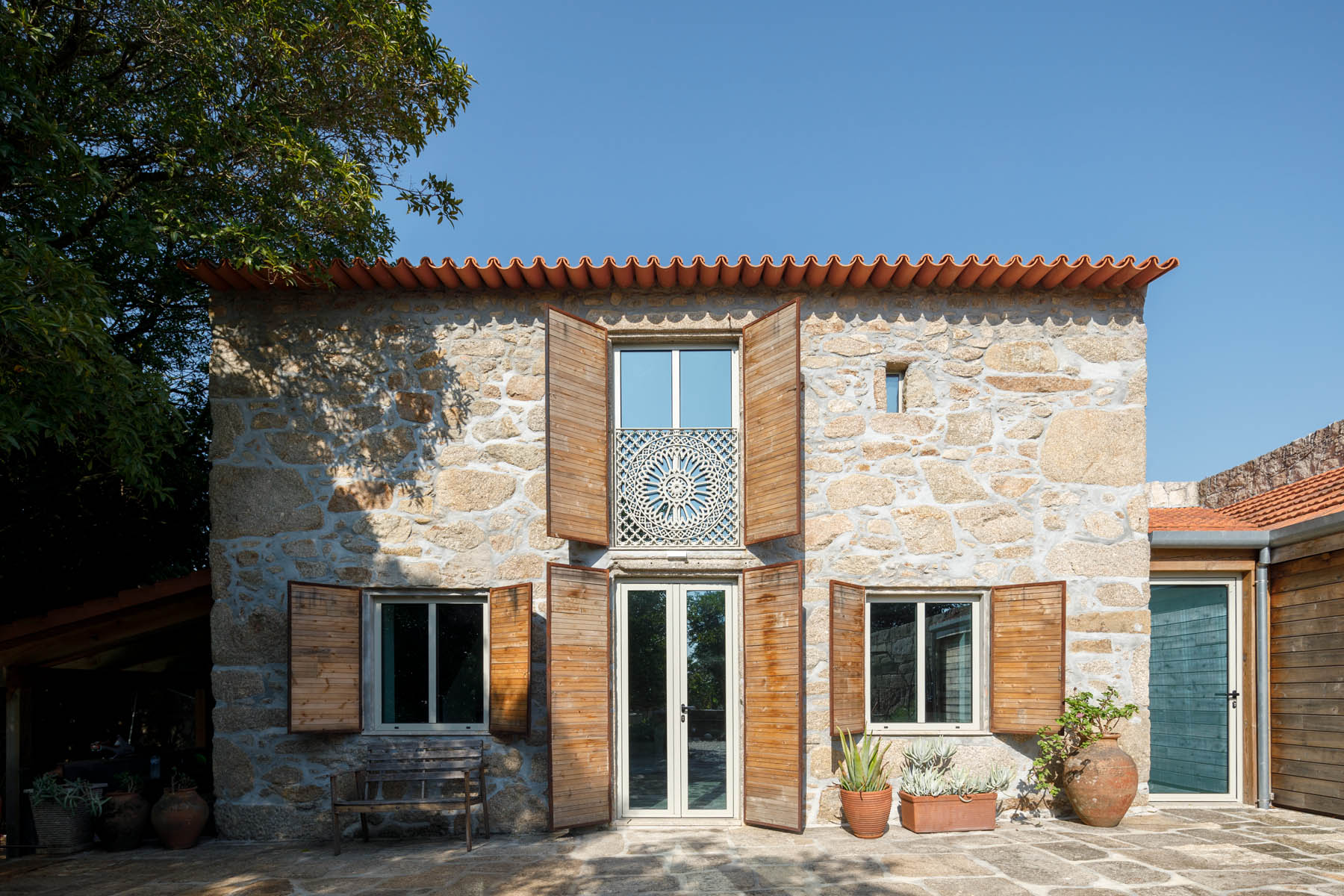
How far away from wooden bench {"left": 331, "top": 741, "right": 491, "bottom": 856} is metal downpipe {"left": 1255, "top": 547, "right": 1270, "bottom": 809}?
21.3 ft

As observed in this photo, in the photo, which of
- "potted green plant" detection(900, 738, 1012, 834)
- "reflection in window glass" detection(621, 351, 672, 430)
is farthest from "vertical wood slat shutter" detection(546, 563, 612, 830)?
"potted green plant" detection(900, 738, 1012, 834)

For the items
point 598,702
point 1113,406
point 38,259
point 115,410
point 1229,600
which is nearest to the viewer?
point 38,259

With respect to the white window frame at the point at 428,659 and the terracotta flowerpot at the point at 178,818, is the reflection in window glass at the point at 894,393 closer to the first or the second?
the white window frame at the point at 428,659

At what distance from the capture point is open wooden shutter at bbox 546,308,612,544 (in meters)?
6.64

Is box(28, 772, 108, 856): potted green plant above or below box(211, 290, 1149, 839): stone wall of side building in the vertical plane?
below

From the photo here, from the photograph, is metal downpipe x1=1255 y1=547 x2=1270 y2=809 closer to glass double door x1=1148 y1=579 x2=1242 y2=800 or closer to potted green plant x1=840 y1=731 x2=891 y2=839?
glass double door x1=1148 y1=579 x2=1242 y2=800

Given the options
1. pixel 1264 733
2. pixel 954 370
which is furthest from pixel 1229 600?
pixel 954 370

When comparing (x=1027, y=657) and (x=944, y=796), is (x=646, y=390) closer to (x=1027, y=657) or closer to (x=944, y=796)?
(x=1027, y=657)

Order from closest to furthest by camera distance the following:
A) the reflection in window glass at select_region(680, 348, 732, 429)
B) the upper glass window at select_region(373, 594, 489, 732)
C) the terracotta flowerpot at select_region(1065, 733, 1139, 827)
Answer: the terracotta flowerpot at select_region(1065, 733, 1139, 827)
the upper glass window at select_region(373, 594, 489, 732)
the reflection in window glass at select_region(680, 348, 732, 429)

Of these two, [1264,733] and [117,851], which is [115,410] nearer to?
[117,851]

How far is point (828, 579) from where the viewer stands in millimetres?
6969

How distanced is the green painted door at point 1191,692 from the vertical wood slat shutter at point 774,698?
3736 millimetres

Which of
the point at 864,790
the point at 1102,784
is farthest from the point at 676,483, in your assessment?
the point at 1102,784

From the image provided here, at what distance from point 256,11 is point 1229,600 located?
9.34 meters
